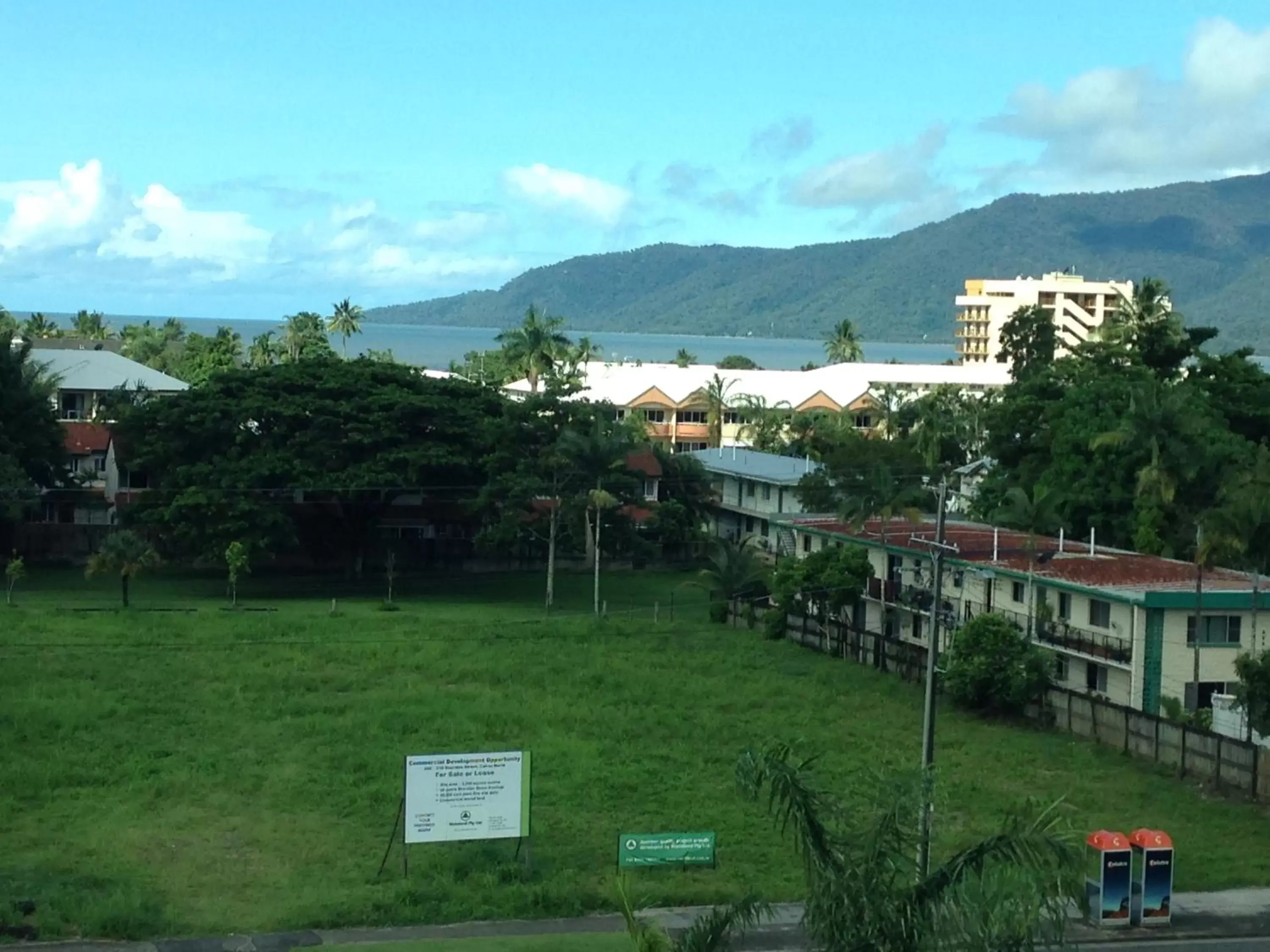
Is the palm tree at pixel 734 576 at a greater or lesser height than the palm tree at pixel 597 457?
lesser

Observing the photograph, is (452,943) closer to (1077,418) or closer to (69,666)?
(69,666)

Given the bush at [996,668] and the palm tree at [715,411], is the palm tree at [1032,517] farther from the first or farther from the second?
the palm tree at [715,411]

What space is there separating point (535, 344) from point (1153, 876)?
74258 millimetres

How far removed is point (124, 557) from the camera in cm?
5072

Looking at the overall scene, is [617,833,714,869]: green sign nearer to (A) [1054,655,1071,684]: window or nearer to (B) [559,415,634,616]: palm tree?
(A) [1054,655,1071,684]: window

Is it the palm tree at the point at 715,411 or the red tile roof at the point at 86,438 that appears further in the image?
the palm tree at the point at 715,411

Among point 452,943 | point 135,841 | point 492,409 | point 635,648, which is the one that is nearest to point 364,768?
point 135,841

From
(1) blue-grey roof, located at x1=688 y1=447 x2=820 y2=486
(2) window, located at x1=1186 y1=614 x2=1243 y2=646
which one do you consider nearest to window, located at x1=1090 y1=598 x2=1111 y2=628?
(2) window, located at x1=1186 y1=614 x2=1243 y2=646

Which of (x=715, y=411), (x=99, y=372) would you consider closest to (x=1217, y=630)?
(x=715, y=411)

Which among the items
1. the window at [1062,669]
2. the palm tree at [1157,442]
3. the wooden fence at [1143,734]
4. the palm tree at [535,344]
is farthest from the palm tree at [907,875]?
the palm tree at [535,344]

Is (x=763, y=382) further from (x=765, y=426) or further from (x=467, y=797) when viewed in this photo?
(x=467, y=797)

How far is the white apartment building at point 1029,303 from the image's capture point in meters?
181

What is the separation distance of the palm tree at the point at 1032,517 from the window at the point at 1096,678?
1945 mm

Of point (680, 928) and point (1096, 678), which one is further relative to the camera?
point (1096, 678)
